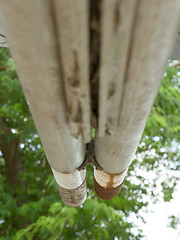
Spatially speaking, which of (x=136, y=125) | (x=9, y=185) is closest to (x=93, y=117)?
(x=136, y=125)

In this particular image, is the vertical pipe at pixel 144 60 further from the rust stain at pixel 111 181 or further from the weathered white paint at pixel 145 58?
the rust stain at pixel 111 181

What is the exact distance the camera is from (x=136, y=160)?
10.6 feet

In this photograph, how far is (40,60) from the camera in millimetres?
406

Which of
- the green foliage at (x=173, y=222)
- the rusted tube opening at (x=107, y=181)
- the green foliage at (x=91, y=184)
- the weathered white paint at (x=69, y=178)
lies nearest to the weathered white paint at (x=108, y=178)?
the rusted tube opening at (x=107, y=181)

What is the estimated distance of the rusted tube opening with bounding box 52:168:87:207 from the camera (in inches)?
38.5

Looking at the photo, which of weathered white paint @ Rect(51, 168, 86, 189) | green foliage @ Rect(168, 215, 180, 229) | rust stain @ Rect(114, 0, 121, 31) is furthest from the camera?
green foliage @ Rect(168, 215, 180, 229)

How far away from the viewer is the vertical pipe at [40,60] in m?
0.34

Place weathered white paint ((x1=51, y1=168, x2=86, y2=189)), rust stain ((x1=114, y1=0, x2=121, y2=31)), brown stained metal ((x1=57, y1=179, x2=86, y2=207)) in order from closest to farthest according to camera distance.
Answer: rust stain ((x1=114, y1=0, x2=121, y2=31)), weathered white paint ((x1=51, y1=168, x2=86, y2=189)), brown stained metal ((x1=57, y1=179, x2=86, y2=207))

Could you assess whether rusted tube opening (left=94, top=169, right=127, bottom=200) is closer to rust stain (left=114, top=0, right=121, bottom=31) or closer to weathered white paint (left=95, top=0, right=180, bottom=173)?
weathered white paint (left=95, top=0, right=180, bottom=173)

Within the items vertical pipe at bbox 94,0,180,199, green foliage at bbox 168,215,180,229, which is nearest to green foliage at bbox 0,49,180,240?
green foliage at bbox 168,215,180,229

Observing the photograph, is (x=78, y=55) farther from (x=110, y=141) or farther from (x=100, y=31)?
(x=110, y=141)

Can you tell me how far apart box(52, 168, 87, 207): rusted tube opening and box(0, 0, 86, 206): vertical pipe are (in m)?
0.33

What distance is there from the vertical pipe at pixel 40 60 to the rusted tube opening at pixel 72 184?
33 centimetres

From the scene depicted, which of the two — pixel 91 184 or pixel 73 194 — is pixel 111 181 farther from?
pixel 91 184
